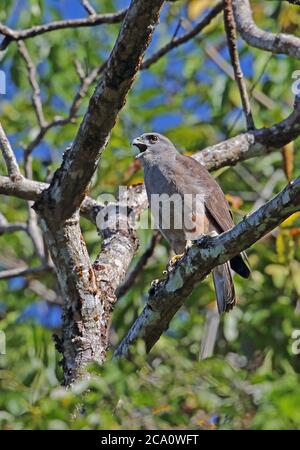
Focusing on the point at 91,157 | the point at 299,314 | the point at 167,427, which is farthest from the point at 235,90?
the point at 167,427

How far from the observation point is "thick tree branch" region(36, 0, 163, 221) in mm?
4660

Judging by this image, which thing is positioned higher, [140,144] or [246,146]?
[140,144]

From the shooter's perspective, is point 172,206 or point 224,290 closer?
point 224,290

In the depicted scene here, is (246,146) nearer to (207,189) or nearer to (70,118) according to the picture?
(207,189)

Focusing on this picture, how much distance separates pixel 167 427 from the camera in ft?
12.3

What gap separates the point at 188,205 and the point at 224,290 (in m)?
0.73

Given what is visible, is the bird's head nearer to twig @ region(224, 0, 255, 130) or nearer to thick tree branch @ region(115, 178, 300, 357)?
twig @ region(224, 0, 255, 130)

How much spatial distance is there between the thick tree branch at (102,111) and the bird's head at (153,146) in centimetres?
222

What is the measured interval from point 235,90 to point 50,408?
20.5 ft

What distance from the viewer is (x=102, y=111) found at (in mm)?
4953

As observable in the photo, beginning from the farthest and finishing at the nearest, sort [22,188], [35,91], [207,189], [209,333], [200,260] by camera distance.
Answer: [209,333] < [35,91] < [207,189] < [22,188] < [200,260]

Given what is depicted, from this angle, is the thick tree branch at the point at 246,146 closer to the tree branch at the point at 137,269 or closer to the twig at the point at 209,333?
the tree branch at the point at 137,269

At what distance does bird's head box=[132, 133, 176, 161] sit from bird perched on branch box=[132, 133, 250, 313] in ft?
0.76

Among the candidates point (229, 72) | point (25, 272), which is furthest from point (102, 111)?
point (229, 72)
